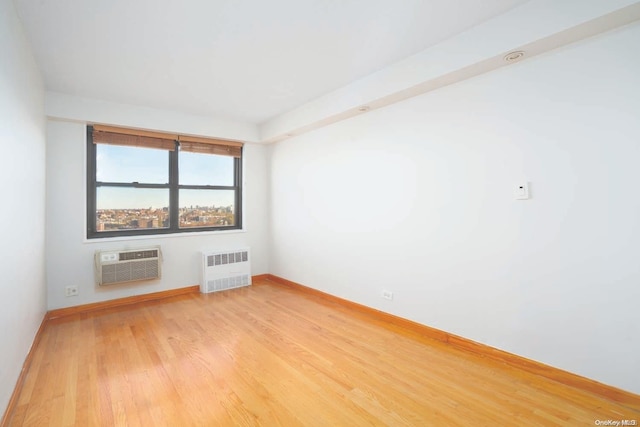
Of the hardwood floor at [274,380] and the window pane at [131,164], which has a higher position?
the window pane at [131,164]

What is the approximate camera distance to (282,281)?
4840mm

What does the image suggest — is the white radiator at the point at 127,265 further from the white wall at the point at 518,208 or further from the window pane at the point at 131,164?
the white wall at the point at 518,208

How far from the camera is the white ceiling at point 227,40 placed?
2.00 metres

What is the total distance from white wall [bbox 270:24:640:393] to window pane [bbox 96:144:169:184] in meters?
2.73

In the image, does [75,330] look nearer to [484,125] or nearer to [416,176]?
[416,176]

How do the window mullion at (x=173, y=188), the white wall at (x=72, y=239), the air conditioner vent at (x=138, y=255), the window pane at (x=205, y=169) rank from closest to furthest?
the white wall at (x=72, y=239)
the air conditioner vent at (x=138, y=255)
the window mullion at (x=173, y=188)
the window pane at (x=205, y=169)

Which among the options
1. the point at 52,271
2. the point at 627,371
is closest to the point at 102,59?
the point at 52,271

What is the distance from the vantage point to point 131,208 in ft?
13.3

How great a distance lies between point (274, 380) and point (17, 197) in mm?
2182

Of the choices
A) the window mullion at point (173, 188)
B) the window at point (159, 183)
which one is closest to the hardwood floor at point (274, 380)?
the window at point (159, 183)

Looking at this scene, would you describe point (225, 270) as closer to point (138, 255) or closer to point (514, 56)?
point (138, 255)

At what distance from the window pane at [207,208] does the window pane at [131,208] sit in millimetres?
258

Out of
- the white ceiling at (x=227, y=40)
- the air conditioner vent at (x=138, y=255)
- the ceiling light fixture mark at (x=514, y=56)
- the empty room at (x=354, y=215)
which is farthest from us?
the air conditioner vent at (x=138, y=255)

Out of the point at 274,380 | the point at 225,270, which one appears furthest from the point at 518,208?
the point at 225,270
